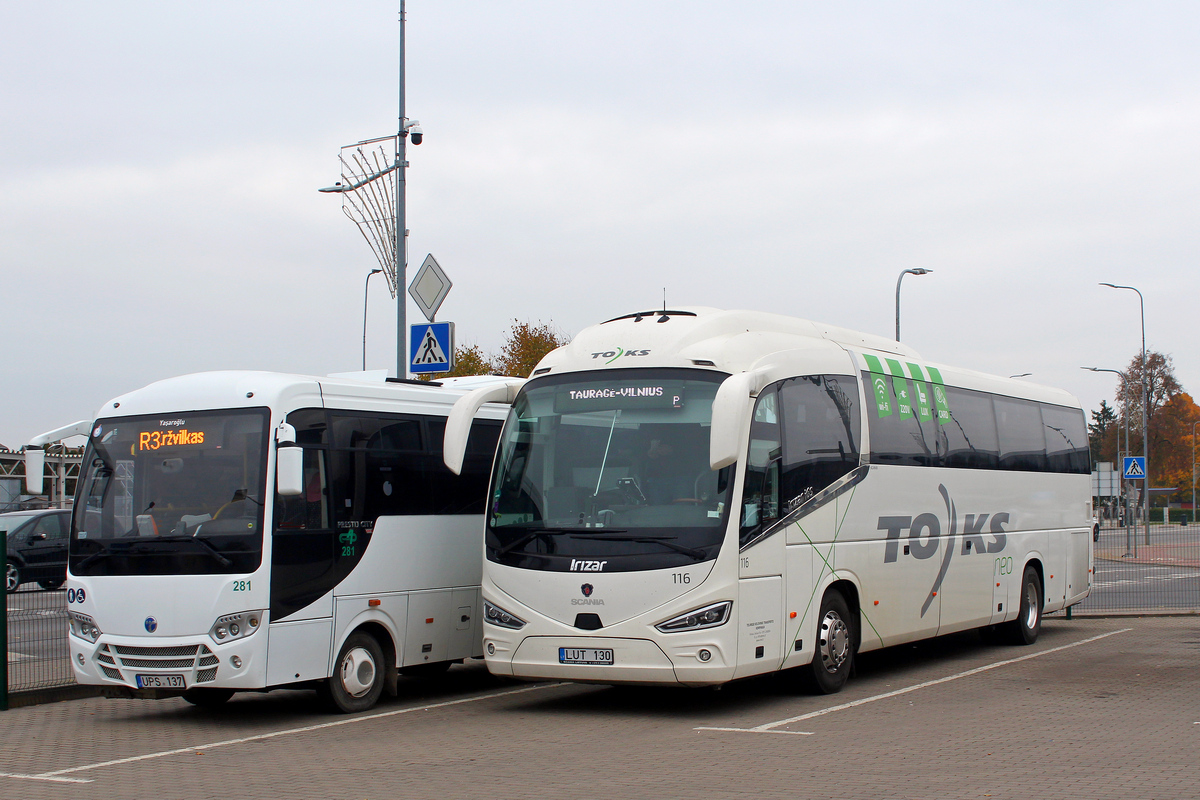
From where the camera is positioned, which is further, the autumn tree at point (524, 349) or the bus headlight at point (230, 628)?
the autumn tree at point (524, 349)

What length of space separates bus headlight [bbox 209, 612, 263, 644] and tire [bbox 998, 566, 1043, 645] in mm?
10778

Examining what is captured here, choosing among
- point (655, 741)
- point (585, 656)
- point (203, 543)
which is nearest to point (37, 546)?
point (203, 543)

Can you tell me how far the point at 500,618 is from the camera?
11117mm

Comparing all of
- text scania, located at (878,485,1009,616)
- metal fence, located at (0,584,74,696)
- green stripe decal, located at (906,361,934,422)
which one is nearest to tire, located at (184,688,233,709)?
metal fence, located at (0,584,74,696)

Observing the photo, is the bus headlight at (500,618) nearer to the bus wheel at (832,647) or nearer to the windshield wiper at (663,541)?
the windshield wiper at (663,541)

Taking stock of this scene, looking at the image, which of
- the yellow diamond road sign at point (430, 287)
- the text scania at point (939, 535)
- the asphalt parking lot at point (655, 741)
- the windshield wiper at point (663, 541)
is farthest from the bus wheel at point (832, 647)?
the yellow diamond road sign at point (430, 287)

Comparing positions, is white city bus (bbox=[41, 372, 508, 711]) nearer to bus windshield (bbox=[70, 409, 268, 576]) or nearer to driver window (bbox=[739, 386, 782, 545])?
bus windshield (bbox=[70, 409, 268, 576])

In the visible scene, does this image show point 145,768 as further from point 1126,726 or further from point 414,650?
point 1126,726

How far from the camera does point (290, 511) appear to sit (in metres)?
10.8

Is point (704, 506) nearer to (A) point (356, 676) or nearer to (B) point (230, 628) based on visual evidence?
(A) point (356, 676)

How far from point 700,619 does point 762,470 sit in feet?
4.84

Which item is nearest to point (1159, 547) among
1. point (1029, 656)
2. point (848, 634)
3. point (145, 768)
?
point (1029, 656)

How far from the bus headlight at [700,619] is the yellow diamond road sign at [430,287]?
8424 millimetres

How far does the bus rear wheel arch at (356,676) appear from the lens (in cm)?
1123
